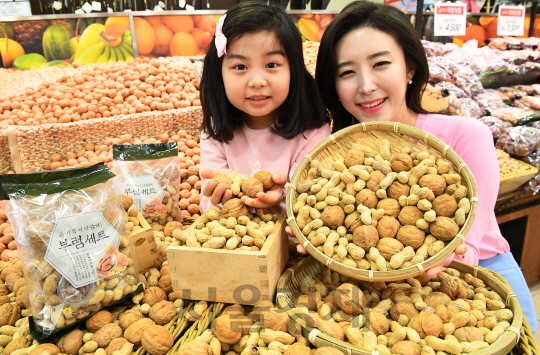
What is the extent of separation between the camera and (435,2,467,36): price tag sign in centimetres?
296

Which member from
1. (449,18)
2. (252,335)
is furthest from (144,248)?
(449,18)

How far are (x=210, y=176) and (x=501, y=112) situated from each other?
2.50 metres

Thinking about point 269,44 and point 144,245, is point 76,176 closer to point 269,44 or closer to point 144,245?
point 144,245

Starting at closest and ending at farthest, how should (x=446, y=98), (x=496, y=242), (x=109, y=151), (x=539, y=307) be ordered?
(x=496, y=242)
(x=109, y=151)
(x=539, y=307)
(x=446, y=98)

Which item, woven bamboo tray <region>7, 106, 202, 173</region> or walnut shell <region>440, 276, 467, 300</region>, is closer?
walnut shell <region>440, 276, 467, 300</region>

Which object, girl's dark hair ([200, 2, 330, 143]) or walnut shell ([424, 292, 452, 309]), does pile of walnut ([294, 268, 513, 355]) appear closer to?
walnut shell ([424, 292, 452, 309])

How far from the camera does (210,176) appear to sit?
1203mm

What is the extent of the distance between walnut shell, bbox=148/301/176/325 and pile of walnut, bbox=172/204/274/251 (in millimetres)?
175

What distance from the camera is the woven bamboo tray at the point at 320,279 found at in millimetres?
780

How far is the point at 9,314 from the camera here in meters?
1.01

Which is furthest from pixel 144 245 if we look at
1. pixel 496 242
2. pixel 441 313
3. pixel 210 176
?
pixel 496 242

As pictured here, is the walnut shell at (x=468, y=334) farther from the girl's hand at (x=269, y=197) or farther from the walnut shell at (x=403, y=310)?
the girl's hand at (x=269, y=197)

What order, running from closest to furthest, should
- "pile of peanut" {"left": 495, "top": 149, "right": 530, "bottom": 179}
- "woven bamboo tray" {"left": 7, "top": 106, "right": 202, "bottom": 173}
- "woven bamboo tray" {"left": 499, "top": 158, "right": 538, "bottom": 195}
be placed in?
"woven bamboo tray" {"left": 7, "top": 106, "right": 202, "bottom": 173} < "woven bamboo tray" {"left": 499, "top": 158, "right": 538, "bottom": 195} < "pile of peanut" {"left": 495, "top": 149, "right": 530, "bottom": 179}

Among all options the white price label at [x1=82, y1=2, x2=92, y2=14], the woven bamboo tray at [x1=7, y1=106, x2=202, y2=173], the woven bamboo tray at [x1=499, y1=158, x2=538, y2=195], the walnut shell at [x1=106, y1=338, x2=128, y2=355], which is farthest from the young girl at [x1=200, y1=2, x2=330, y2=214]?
the white price label at [x1=82, y1=2, x2=92, y2=14]
